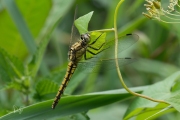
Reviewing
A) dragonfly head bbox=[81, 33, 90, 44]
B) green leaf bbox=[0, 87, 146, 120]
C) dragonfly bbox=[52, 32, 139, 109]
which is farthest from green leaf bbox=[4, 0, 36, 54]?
green leaf bbox=[0, 87, 146, 120]

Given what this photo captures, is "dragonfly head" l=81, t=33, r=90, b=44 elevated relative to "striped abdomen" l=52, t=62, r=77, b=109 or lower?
elevated

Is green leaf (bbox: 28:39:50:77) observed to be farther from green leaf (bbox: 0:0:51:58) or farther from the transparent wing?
green leaf (bbox: 0:0:51:58)

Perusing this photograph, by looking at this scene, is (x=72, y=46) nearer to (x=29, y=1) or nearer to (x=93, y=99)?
(x=93, y=99)

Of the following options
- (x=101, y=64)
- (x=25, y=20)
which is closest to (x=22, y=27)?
(x=25, y=20)

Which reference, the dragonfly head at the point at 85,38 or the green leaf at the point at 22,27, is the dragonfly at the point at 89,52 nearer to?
the dragonfly head at the point at 85,38

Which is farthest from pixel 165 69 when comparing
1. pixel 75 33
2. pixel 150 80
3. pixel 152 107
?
pixel 152 107
